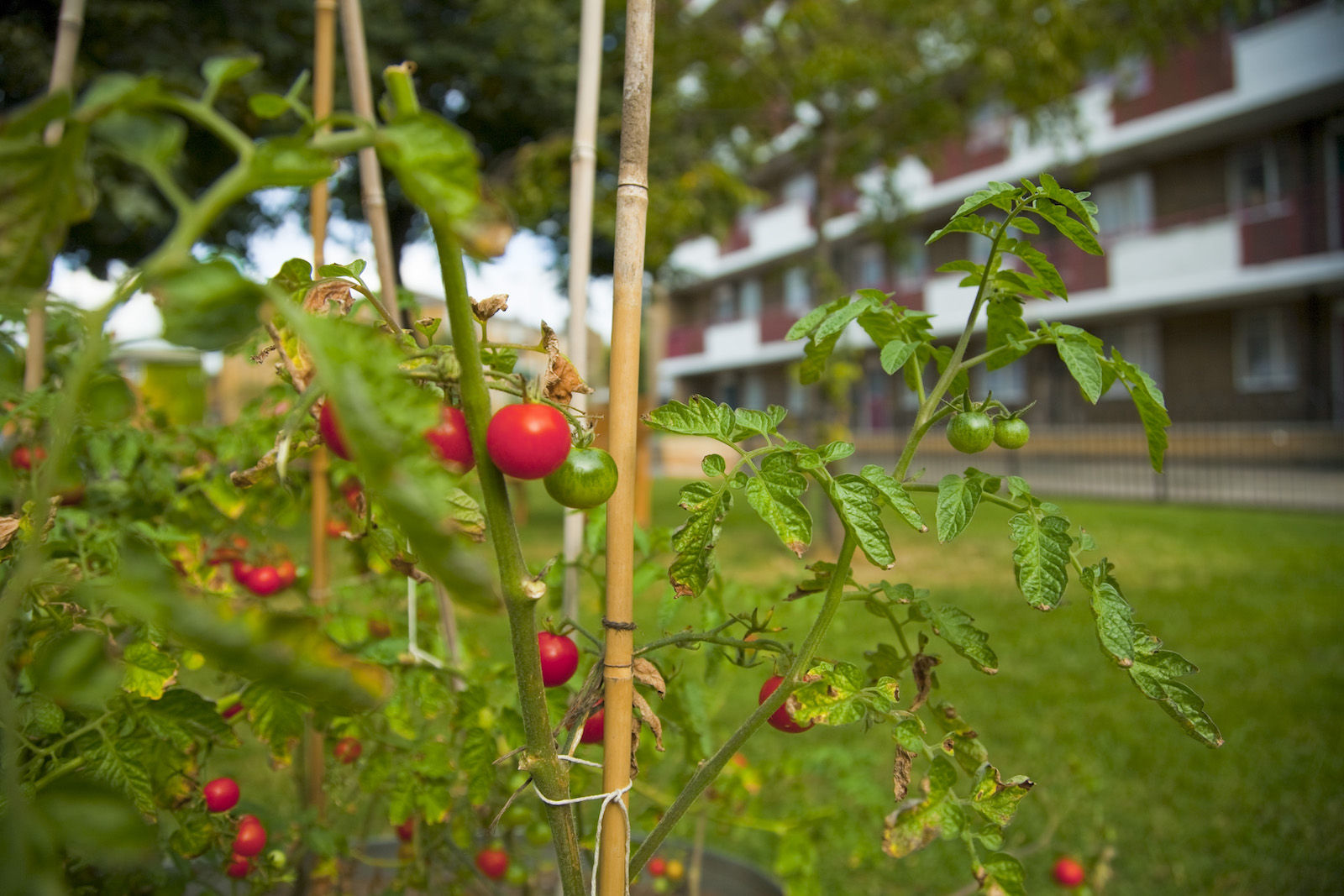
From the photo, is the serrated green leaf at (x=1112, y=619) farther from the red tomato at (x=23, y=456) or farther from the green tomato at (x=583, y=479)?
the red tomato at (x=23, y=456)

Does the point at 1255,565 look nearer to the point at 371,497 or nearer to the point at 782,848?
the point at 782,848

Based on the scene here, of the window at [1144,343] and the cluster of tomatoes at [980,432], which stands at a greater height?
the window at [1144,343]

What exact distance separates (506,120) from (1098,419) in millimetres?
8864

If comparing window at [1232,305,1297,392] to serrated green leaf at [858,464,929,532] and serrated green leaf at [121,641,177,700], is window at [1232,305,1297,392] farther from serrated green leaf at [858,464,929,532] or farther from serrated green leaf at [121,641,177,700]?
serrated green leaf at [121,641,177,700]

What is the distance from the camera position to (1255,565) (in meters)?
5.11

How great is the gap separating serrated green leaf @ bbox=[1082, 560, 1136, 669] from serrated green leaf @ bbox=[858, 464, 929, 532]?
0.13m

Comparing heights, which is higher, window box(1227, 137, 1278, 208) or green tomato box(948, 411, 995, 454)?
window box(1227, 137, 1278, 208)

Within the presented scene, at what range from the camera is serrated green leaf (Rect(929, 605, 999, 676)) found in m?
0.65

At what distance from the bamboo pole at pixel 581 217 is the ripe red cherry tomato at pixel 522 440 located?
0.56m

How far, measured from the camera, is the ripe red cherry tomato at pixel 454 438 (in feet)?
1.66

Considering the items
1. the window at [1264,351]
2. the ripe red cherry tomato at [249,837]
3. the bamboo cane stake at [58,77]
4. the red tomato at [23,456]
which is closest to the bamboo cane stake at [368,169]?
the bamboo cane stake at [58,77]

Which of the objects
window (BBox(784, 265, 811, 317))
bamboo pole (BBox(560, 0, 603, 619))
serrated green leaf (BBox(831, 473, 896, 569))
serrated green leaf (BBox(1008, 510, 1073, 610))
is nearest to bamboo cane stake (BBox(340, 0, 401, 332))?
bamboo pole (BBox(560, 0, 603, 619))

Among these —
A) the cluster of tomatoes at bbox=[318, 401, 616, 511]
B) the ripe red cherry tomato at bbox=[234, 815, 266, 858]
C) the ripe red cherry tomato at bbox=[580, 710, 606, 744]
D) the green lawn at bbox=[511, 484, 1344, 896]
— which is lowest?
the green lawn at bbox=[511, 484, 1344, 896]

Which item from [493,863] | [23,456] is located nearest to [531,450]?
[493,863]
